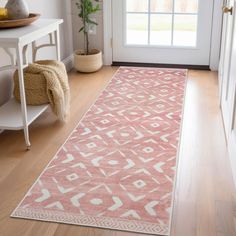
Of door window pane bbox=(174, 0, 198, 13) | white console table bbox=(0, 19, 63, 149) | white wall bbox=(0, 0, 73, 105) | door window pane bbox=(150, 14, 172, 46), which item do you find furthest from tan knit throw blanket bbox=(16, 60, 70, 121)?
door window pane bbox=(174, 0, 198, 13)

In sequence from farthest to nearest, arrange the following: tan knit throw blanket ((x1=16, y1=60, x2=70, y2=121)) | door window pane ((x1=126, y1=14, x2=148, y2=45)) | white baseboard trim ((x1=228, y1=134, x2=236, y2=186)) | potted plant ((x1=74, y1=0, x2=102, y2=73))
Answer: door window pane ((x1=126, y1=14, x2=148, y2=45))
potted plant ((x1=74, y1=0, x2=102, y2=73))
tan knit throw blanket ((x1=16, y1=60, x2=70, y2=121))
white baseboard trim ((x1=228, y1=134, x2=236, y2=186))

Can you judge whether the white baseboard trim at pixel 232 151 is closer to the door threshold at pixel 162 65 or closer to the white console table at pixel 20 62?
the white console table at pixel 20 62

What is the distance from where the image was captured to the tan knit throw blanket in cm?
272

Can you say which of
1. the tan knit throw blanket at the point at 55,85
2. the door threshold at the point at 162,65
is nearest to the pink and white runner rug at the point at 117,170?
the tan knit throw blanket at the point at 55,85

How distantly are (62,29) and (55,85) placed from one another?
159cm

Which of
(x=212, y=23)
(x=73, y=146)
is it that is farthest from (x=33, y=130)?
(x=212, y=23)

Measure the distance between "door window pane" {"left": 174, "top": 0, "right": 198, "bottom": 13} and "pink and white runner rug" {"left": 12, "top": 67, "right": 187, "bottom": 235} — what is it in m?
1.07

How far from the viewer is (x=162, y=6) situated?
13.5 feet

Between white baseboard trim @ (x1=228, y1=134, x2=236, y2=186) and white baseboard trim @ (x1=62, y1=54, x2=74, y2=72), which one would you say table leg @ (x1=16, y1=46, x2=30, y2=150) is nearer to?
white baseboard trim @ (x1=228, y1=134, x2=236, y2=186)

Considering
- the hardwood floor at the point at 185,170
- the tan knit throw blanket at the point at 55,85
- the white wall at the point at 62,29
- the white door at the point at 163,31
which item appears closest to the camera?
the hardwood floor at the point at 185,170

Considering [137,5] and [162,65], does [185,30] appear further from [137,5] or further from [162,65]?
[137,5]

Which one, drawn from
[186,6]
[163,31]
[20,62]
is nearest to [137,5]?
[163,31]

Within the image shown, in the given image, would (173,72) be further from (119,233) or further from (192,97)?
(119,233)

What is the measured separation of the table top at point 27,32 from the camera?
7.51 feet
